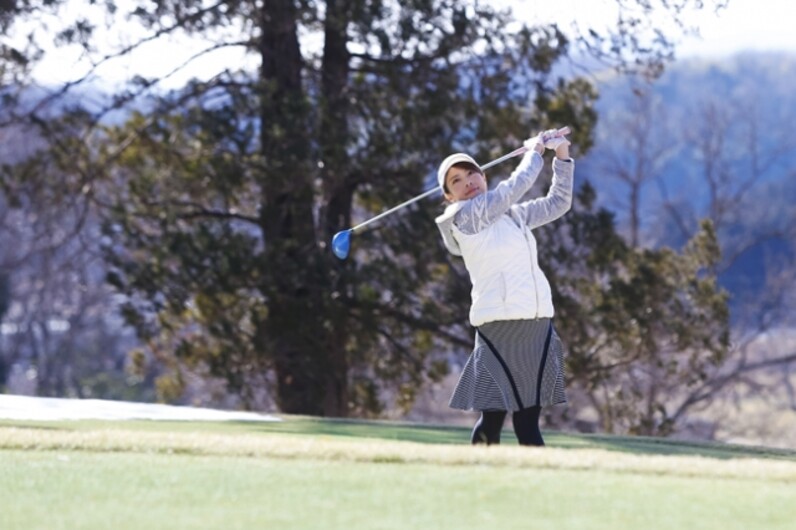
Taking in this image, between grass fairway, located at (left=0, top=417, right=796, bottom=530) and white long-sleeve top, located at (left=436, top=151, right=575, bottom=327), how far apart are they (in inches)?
32.7

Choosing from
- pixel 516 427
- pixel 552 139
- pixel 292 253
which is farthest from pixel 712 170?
pixel 516 427

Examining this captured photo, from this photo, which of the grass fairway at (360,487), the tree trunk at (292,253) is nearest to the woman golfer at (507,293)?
the grass fairway at (360,487)

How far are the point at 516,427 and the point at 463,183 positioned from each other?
1259mm

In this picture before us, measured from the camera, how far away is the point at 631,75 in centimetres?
2128

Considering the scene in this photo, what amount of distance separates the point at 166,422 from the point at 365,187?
1026cm

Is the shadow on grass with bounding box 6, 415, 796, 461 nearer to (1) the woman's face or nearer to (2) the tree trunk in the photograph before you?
(1) the woman's face

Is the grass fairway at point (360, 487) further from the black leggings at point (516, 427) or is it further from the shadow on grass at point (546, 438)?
the shadow on grass at point (546, 438)

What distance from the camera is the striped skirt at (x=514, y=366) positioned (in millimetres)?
7755

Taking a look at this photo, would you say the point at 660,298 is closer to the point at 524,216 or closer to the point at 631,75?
the point at 631,75

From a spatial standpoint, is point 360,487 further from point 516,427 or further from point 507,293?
point 516,427

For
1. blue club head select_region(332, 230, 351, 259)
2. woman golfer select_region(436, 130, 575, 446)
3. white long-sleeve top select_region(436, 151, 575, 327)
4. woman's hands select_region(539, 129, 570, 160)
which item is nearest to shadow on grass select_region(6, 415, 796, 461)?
blue club head select_region(332, 230, 351, 259)

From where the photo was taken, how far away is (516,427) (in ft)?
26.0

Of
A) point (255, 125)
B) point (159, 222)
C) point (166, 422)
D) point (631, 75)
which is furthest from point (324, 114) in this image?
point (166, 422)

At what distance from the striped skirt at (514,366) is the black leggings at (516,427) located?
0.07 meters
